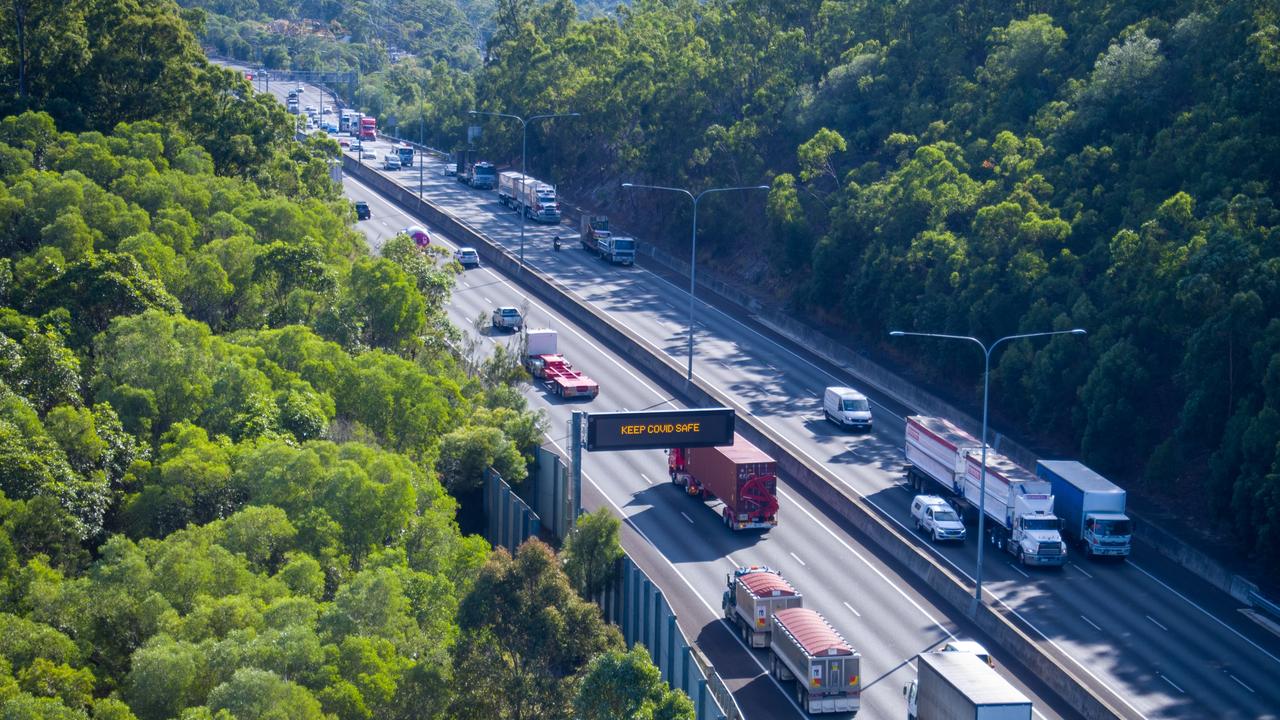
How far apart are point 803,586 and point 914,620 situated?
4.79m

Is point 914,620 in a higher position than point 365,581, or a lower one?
lower

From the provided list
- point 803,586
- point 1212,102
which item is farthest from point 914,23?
point 803,586

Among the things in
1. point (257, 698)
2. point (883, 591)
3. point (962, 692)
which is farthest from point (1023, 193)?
point (257, 698)

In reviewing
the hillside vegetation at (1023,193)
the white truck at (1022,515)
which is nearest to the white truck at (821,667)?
the white truck at (1022,515)

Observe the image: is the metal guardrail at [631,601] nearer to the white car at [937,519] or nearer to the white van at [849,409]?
the white car at [937,519]

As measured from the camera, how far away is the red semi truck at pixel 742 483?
Result: 61.9 metres

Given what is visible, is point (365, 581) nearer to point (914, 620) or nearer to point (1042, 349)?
point (914, 620)

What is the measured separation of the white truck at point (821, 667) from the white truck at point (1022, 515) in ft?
49.5

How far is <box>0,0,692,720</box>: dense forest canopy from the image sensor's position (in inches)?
1544

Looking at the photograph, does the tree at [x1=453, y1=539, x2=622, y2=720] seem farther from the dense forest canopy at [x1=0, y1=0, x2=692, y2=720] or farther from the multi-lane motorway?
the multi-lane motorway

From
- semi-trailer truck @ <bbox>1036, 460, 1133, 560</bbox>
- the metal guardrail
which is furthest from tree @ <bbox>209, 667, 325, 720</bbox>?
semi-trailer truck @ <bbox>1036, 460, 1133, 560</bbox>

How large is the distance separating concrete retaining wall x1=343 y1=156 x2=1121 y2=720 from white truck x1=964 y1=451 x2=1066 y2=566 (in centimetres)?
374

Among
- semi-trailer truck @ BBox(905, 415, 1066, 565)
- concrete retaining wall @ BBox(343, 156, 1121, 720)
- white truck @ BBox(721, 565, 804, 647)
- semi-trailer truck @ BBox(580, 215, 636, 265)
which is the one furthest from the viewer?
semi-trailer truck @ BBox(580, 215, 636, 265)

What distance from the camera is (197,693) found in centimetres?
3778
